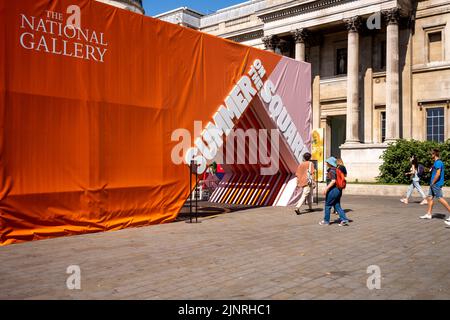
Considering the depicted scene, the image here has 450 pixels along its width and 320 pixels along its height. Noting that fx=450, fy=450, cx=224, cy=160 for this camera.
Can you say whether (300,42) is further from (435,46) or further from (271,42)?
(435,46)

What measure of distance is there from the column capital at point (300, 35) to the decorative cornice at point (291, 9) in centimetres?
134

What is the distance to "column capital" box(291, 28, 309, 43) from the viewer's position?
33438 millimetres

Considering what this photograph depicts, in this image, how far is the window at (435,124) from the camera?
28875 millimetres

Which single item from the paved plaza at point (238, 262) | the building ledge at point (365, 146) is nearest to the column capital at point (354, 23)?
the building ledge at point (365, 146)

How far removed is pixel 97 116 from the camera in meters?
10.5

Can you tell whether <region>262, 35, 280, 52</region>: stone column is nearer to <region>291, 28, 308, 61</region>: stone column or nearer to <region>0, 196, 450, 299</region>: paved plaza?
<region>291, 28, 308, 61</region>: stone column

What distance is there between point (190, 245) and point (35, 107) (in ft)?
14.4

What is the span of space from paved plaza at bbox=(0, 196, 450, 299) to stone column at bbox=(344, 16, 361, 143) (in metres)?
19.6

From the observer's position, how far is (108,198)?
10.7 m

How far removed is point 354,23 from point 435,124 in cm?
857

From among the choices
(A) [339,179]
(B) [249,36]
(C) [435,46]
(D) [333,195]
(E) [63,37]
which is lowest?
(D) [333,195]

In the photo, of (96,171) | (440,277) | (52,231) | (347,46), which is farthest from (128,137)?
(347,46)

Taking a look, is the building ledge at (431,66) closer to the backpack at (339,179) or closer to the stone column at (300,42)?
the stone column at (300,42)

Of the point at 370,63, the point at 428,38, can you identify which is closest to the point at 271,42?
the point at 370,63
